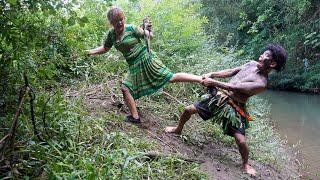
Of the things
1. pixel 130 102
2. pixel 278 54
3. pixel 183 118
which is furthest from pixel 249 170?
pixel 130 102

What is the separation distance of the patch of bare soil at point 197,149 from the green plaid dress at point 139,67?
46 centimetres

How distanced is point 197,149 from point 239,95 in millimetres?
868

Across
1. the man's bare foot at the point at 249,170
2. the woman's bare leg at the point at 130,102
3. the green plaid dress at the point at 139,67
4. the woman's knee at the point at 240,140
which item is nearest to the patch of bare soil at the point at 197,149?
the man's bare foot at the point at 249,170

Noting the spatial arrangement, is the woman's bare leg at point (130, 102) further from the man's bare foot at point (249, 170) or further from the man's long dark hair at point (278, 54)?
the man's long dark hair at point (278, 54)

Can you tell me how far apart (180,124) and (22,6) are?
8.25 feet

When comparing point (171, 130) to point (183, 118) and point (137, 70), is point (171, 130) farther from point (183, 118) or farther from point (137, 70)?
point (137, 70)

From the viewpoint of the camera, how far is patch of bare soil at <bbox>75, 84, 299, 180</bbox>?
3.50 meters

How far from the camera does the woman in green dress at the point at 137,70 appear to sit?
387cm

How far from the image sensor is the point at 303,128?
295 inches

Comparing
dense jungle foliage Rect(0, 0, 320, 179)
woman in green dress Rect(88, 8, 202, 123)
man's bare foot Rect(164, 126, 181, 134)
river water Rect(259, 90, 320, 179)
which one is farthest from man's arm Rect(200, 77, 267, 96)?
river water Rect(259, 90, 320, 179)

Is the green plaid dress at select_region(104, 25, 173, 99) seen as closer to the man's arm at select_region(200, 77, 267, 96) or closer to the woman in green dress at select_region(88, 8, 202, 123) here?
the woman in green dress at select_region(88, 8, 202, 123)

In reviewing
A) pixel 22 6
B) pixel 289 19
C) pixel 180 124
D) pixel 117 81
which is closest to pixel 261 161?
pixel 180 124

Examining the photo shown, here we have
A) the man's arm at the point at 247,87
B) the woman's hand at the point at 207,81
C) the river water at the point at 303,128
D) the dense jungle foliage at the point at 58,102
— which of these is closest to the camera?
the dense jungle foliage at the point at 58,102

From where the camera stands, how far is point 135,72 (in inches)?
156
